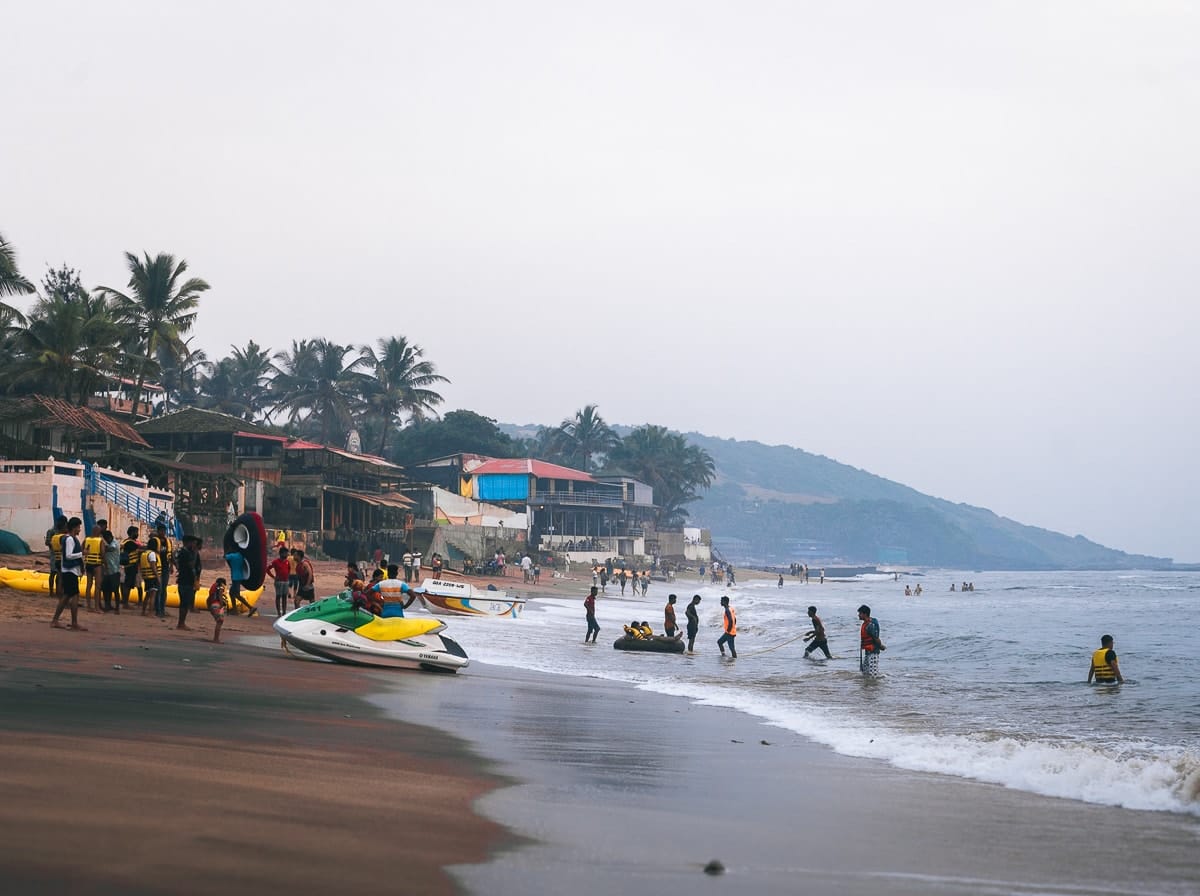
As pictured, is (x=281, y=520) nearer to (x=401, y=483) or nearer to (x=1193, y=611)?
(x=401, y=483)

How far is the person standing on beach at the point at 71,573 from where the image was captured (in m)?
16.2

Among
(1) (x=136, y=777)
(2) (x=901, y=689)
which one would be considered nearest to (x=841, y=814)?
(1) (x=136, y=777)

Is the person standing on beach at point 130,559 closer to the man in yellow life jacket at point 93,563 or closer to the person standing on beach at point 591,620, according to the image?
the man in yellow life jacket at point 93,563

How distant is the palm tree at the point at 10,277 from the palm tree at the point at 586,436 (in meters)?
89.1

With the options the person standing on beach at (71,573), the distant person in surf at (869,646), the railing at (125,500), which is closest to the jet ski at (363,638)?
the person standing on beach at (71,573)

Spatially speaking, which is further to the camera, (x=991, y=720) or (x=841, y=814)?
(x=991, y=720)

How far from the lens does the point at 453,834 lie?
5.99 m

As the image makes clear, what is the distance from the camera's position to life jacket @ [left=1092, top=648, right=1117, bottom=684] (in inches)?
789

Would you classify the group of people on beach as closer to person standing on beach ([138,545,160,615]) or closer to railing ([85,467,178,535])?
person standing on beach ([138,545,160,615])

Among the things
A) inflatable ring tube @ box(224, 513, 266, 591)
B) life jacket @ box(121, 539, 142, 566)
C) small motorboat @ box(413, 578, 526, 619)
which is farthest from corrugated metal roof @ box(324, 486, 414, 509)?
Result: life jacket @ box(121, 539, 142, 566)

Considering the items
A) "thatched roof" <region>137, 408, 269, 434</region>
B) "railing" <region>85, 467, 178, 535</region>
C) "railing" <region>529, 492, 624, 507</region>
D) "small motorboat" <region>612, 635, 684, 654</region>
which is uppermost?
"thatched roof" <region>137, 408, 269, 434</region>

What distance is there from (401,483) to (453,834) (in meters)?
71.8

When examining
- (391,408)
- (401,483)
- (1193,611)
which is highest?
(391,408)

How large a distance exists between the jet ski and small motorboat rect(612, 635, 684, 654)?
998 cm
